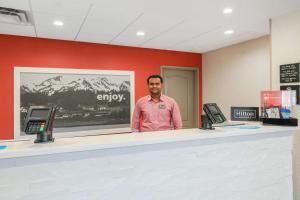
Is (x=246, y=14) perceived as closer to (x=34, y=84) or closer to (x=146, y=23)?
(x=146, y=23)

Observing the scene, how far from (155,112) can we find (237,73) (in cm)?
216

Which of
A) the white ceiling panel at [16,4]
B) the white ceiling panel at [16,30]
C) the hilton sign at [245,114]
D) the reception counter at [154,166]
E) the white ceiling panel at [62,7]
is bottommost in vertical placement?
the reception counter at [154,166]

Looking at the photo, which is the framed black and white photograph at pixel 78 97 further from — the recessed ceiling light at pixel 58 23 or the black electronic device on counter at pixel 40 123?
the black electronic device on counter at pixel 40 123

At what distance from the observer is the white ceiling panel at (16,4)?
7.53 ft

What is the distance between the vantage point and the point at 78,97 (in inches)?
158

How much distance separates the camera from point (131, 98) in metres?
4.42

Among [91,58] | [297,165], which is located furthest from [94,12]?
[297,165]

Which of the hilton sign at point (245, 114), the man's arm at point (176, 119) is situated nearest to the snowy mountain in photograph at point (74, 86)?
the man's arm at point (176, 119)

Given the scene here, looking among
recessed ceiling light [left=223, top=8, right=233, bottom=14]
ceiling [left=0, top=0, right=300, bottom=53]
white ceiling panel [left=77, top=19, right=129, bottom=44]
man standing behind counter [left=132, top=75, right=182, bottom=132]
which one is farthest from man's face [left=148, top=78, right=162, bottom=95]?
recessed ceiling light [left=223, top=8, right=233, bottom=14]

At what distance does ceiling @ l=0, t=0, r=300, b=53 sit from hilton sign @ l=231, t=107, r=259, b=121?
1144 millimetres

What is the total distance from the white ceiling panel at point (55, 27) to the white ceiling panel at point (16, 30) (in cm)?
10

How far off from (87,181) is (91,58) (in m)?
3.22

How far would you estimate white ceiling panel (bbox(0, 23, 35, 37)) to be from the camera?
3.13m

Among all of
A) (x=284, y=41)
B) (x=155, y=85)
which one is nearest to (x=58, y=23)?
(x=155, y=85)
